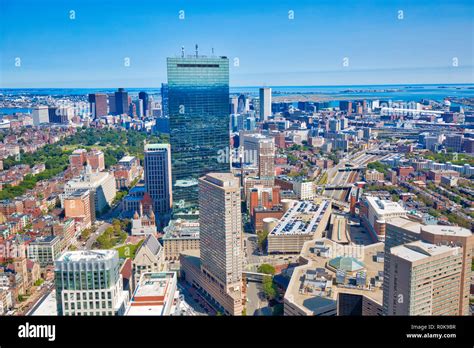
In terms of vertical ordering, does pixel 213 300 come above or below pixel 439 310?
below

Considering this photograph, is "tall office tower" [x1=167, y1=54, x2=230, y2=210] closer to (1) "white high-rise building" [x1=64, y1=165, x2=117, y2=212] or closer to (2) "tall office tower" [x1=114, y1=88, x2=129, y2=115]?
(1) "white high-rise building" [x1=64, y1=165, x2=117, y2=212]

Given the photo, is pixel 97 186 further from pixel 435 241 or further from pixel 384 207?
pixel 435 241

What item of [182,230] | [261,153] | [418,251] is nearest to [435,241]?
[418,251]

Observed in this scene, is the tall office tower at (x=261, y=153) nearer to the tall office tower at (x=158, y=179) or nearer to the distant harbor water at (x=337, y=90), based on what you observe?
the distant harbor water at (x=337, y=90)

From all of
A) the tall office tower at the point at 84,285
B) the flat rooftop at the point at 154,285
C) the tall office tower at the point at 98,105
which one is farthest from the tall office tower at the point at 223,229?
the tall office tower at the point at 98,105
